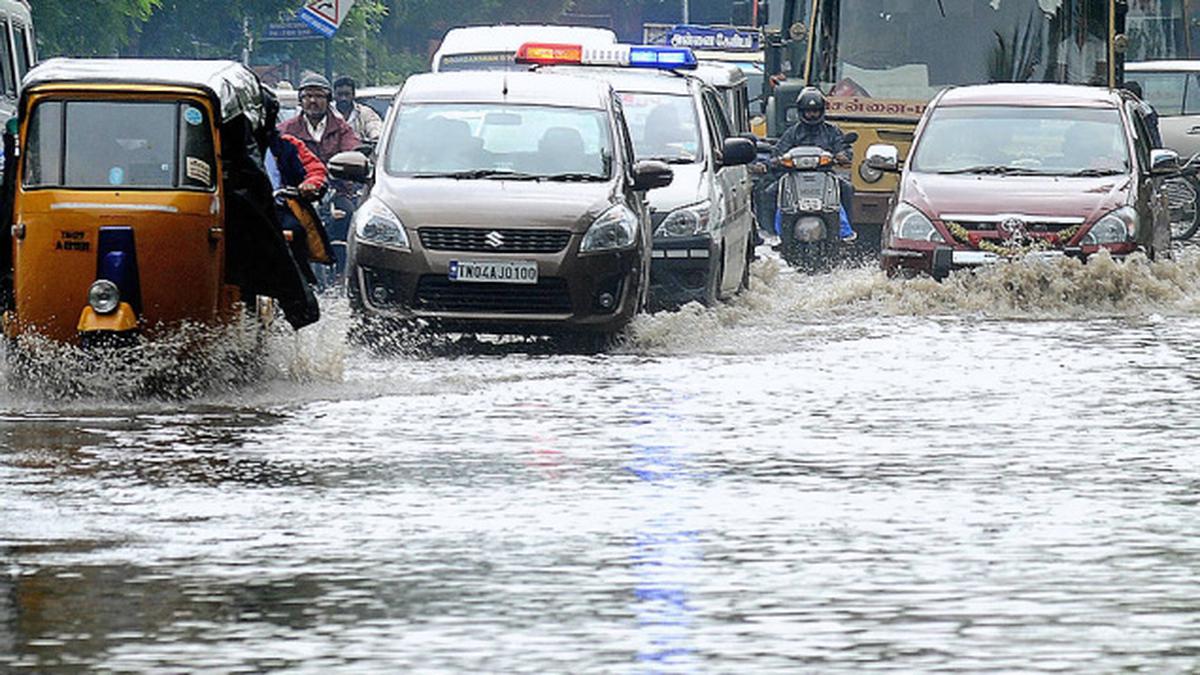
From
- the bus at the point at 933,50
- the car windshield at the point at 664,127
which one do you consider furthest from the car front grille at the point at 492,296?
the bus at the point at 933,50

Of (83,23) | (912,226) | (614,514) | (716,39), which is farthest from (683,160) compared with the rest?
(716,39)

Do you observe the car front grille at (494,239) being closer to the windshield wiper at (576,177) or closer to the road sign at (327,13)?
the windshield wiper at (576,177)

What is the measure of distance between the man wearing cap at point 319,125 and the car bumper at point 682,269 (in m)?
3.87

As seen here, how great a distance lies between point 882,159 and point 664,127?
1785mm

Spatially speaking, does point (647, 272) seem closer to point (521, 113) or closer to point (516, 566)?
point (521, 113)

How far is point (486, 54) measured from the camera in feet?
118

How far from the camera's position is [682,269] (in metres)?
21.3

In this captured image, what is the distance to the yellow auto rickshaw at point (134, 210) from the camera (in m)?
14.8

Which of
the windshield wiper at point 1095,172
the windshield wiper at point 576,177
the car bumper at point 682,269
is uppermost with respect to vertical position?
the windshield wiper at point 576,177

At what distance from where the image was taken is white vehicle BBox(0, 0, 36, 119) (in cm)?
2859

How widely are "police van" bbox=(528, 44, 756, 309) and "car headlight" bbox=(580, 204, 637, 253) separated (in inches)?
100

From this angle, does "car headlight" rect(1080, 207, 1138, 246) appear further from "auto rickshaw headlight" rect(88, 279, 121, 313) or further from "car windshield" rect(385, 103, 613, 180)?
"auto rickshaw headlight" rect(88, 279, 121, 313)

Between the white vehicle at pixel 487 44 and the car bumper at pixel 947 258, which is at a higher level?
the white vehicle at pixel 487 44

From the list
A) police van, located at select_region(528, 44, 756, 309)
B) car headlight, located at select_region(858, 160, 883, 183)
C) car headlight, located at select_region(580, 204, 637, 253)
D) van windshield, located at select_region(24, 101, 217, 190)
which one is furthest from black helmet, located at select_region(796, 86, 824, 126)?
van windshield, located at select_region(24, 101, 217, 190)
